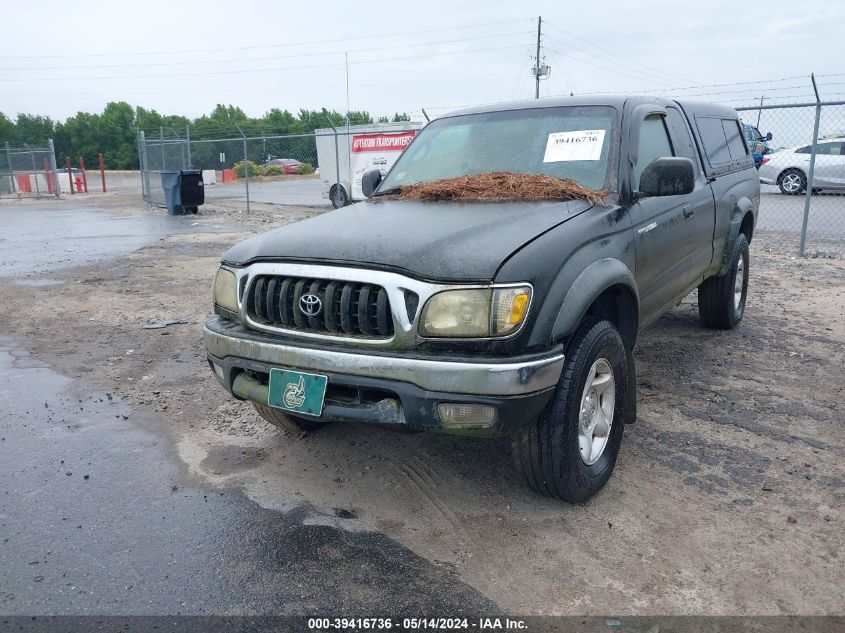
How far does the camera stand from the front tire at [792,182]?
18312mm

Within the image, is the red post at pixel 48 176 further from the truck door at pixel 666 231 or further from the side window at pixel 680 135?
the truck door at pixel 666 231

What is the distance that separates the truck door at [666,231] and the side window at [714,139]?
370mm

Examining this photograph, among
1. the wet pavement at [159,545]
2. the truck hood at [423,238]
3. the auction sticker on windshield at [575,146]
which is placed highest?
the auction sticker on windshield at [575,146]

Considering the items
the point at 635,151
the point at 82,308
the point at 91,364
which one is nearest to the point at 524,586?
the point at 635,151

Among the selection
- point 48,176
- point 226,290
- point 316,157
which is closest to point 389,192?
point 226,290

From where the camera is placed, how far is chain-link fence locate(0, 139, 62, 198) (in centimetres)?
2688

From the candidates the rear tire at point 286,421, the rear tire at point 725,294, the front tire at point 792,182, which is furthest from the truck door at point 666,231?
the front tire at point 792,182

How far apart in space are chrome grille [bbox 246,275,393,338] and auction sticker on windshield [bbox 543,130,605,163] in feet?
5.40

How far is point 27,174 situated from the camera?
90.5 feet

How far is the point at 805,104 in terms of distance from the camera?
9.35 metres

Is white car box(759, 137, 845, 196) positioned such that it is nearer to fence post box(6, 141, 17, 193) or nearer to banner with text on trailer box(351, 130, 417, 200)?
banner with text on trailer box(351, 130, 417, 200)

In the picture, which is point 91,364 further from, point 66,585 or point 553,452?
point 553,452

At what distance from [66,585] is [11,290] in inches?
269

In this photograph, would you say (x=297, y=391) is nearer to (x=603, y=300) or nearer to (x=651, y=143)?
(x=603, y=300)
